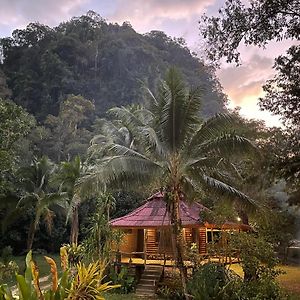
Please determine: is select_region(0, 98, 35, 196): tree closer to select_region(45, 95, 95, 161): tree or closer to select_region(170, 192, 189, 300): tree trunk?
select_region(170, 192, 189, 300): tree trunk

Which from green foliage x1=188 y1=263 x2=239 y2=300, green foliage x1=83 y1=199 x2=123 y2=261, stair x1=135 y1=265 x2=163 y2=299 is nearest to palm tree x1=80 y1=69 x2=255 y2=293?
green foliage x1=188 y1=263 x2=239 y2=300

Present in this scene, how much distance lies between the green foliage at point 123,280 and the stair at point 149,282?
0.26 meters

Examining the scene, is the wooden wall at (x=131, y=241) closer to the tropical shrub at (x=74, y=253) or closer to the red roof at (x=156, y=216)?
the red roof at (x=156, y=216)

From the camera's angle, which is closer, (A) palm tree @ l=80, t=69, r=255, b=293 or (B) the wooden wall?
(A) palm tree @ l=80, t=69, r=255, b=293

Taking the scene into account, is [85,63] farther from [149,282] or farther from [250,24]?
[250,24]

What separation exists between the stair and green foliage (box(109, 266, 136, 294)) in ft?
0.84

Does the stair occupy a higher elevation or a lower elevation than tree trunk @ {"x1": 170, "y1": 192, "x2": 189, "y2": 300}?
lower

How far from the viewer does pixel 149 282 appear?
13.0 meters

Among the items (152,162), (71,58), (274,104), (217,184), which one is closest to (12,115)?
(152,162)

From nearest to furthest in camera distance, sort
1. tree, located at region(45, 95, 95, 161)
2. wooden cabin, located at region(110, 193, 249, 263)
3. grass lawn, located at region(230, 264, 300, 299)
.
A: grass lawn, located at region(230, 264, 300, 299)
wooden cabin, located at region(110, 193, 249, 263)
tree, located at region(45, 95, 95, 161)

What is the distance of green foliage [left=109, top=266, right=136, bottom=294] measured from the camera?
12.8 metres

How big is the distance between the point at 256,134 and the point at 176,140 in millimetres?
2879

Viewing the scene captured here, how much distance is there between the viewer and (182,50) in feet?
→ 131

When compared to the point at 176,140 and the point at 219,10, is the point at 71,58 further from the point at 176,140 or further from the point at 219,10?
the point at 219,10
